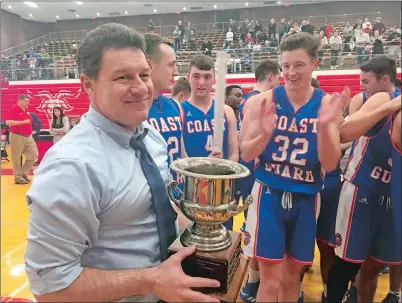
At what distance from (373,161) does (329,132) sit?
42 centimetres

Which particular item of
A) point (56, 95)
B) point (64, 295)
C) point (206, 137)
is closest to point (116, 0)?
point (56, 95)

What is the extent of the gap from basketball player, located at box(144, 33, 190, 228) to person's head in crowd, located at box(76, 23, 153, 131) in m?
0.86

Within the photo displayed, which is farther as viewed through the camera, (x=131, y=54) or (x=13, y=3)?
(x=13, y=3)

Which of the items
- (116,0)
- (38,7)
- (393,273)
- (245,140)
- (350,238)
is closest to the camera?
(245,140)

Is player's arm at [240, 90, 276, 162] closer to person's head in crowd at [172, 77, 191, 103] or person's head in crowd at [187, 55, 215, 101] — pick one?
person's head in crowd at [187, 55, 215, 101]

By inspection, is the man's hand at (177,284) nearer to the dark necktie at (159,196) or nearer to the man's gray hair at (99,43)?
the dark necktie at (159,196)

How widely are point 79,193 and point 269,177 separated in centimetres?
112

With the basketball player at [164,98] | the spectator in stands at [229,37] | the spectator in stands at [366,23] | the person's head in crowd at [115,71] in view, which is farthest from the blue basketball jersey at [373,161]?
the spectator in stands at [366,23]

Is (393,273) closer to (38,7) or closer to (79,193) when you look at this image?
(79,193)

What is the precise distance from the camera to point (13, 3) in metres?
3.25

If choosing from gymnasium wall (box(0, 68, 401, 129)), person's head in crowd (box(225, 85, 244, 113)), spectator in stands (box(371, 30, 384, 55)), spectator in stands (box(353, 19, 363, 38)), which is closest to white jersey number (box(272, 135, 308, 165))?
person's head in crowd (box(225, 85, 244, 113))

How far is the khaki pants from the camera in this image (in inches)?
206

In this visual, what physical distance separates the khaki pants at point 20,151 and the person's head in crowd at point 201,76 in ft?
13.4

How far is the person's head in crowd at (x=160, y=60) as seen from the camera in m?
1.75
